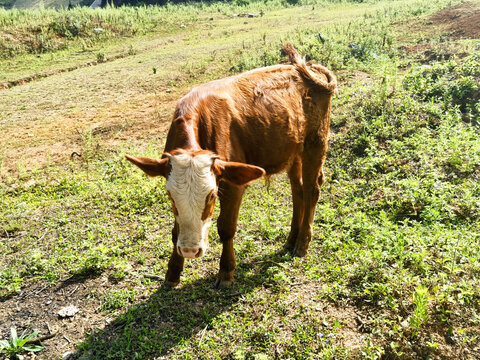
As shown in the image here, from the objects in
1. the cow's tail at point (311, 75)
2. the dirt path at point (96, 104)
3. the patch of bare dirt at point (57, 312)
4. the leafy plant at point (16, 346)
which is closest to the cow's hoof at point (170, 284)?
the patch of bare dirt at point (57, 312)

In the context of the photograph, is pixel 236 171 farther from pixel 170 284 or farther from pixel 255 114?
pixel 170 284

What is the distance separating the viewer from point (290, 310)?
159 inches

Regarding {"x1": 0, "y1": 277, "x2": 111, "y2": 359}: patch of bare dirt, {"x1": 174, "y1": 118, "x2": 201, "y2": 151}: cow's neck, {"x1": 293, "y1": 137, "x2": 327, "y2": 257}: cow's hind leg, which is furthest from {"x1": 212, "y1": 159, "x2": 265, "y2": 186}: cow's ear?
{"x1": 0, "y1": 277, "x2": 111, "y2": 359}: patch of bare dirt

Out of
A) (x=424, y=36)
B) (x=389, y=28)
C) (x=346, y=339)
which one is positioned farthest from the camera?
(x=389, y=28)

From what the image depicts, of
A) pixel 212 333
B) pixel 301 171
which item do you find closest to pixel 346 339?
pixel 212 333

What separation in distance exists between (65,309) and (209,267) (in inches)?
71.9

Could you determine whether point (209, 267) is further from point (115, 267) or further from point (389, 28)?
point (389, 28)

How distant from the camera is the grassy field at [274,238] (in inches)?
144

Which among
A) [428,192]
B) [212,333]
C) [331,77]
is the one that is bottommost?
[212,333]

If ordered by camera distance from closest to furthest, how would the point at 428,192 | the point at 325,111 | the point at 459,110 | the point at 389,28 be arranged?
1. the point at 325,111
2. the point at 428,192
3. the point at 459,110
4. the point at 389,28

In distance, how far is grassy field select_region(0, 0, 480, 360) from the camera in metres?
3.66

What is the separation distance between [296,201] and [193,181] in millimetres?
2470

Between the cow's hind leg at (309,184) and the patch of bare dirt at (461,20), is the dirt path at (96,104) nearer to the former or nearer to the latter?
the cow's hind leg at (309,184)

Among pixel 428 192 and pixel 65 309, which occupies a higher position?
pixel 428 192
